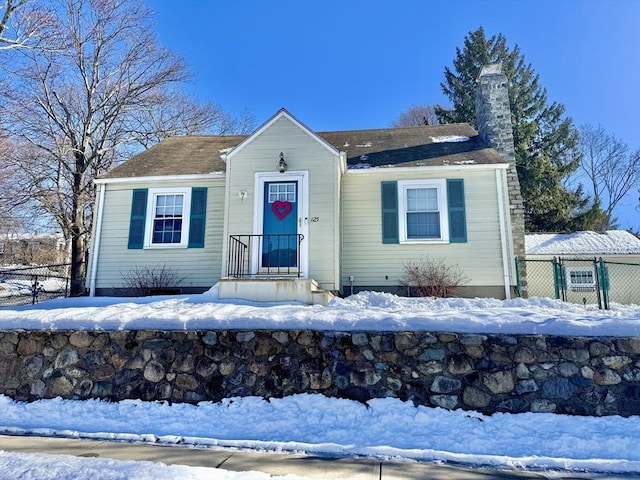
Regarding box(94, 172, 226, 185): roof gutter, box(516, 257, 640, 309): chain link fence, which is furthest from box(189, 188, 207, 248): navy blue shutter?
box(516, 257, 640, 309): chain link fence

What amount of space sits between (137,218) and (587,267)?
1494cm

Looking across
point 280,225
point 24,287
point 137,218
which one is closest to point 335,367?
point 280,225

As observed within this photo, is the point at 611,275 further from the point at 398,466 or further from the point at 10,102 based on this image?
the point at 10,102

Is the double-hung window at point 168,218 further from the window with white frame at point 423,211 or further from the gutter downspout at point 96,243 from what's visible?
the window with white frame at point 423,211

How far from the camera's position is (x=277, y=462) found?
3.25 meters

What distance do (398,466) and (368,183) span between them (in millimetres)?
6840

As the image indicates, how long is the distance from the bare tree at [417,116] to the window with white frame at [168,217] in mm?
20112

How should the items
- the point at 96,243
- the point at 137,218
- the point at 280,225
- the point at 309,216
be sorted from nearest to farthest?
the point at 309,216, the point at 280,225, the point at 137,218, the point at 96,243

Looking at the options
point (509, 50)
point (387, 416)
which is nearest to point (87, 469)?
point (387, 416)

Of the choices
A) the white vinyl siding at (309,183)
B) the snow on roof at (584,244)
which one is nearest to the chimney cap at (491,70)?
the white vinyl siding at (309,183)

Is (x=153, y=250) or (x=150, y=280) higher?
(x=153, y=250)

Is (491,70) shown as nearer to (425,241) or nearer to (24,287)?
(425,241)

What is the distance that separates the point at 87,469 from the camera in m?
2.99

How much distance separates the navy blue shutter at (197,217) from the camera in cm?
923
